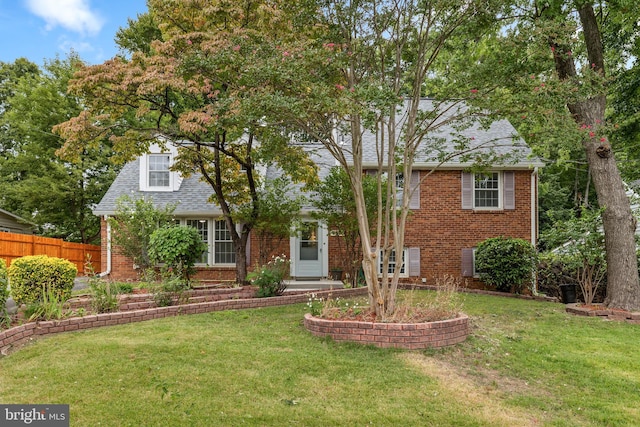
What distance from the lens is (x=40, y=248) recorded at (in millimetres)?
16000

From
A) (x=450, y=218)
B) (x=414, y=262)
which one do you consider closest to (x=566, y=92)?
(x=450, y=218)

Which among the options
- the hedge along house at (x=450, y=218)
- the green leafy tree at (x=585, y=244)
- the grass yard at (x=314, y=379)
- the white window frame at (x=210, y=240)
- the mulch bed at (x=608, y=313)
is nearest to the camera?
the grass yard at (x=314, y=379)

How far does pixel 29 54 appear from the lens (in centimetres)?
2762

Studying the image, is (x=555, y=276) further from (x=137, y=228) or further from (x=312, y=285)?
(x=137, y=228)

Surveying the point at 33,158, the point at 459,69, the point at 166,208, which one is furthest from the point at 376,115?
the point at 33,158

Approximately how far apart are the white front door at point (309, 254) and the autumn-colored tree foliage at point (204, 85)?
312cm

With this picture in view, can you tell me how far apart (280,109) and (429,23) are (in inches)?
105

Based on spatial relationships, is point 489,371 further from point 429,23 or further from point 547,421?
point 429,23

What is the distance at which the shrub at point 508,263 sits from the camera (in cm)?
1206

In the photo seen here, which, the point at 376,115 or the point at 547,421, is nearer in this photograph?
the point at 547,421

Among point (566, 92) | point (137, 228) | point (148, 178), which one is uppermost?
point (566, 92)

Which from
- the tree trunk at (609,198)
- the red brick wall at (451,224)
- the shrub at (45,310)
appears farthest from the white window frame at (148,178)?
the tree trunk at (609,198)

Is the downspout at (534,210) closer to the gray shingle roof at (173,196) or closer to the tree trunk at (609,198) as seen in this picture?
the tree trunk at (609,198)

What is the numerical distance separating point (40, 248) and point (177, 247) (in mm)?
8828
